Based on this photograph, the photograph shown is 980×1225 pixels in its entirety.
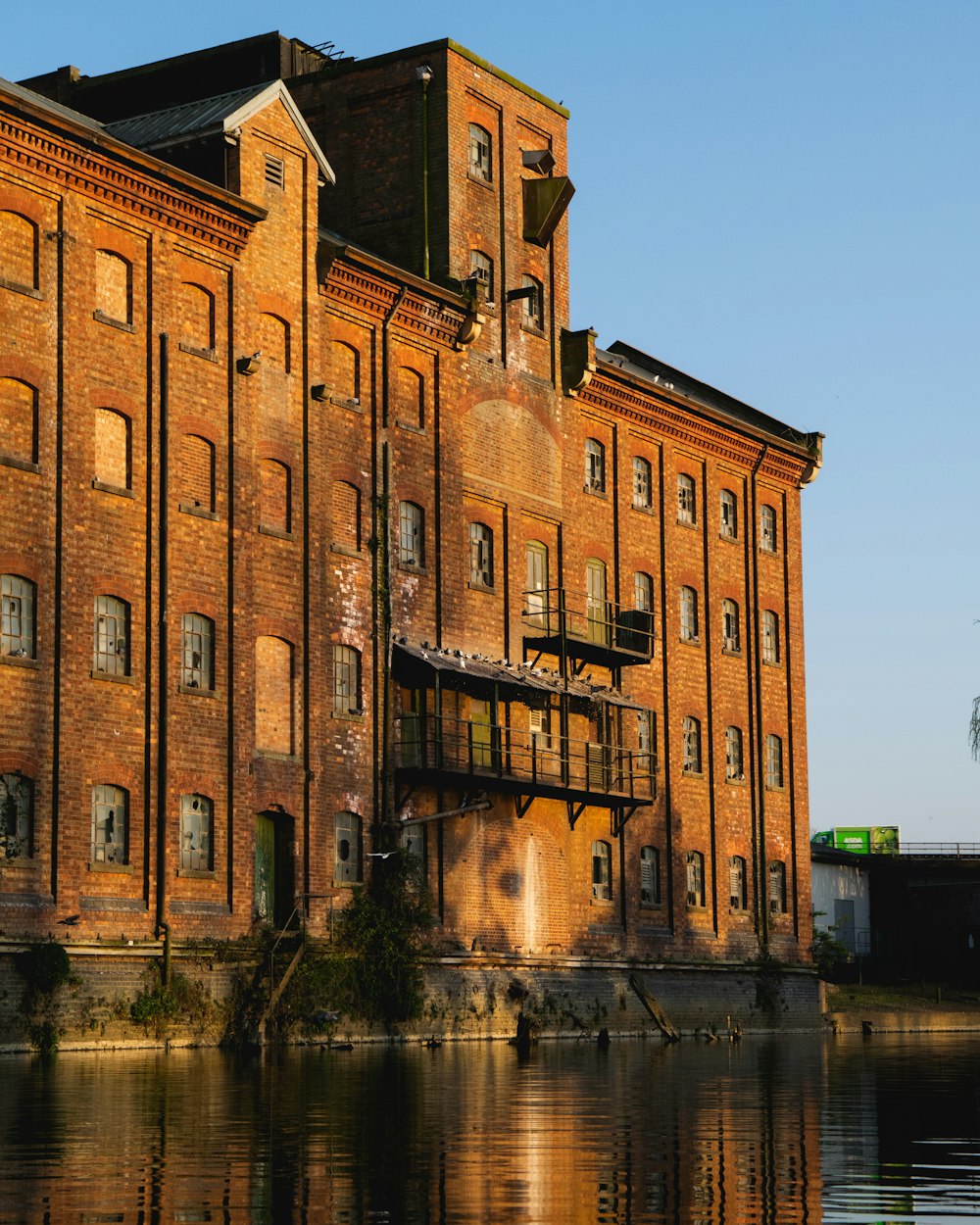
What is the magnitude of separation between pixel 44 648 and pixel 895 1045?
61.0ft

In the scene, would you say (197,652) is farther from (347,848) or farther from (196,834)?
(347,848)

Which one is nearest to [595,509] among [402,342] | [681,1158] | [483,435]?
[483,435]

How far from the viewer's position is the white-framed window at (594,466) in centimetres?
4741

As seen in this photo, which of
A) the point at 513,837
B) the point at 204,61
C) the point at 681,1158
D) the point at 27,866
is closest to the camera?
the point at 681,1158

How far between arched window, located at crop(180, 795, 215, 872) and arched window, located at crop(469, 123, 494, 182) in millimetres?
16733

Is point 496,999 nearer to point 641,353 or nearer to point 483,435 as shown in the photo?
point 483,435

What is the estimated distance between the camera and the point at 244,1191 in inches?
428

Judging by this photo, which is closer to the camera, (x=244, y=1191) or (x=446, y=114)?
(x=244, y=1191)

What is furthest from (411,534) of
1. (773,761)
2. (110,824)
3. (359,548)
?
(773,761)

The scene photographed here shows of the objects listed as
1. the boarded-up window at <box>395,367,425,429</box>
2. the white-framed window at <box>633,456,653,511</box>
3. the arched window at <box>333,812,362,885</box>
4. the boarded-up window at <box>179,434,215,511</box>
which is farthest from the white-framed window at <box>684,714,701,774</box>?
the boarded-up window at <box>179,434,215,511</box>

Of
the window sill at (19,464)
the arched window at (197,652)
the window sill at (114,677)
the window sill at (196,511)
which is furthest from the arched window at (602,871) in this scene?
the window sill at (19,464)

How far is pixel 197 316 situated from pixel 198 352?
0.79 meters

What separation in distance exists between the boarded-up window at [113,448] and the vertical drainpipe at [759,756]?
23.6 m

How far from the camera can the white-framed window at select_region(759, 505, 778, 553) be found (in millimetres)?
54781
